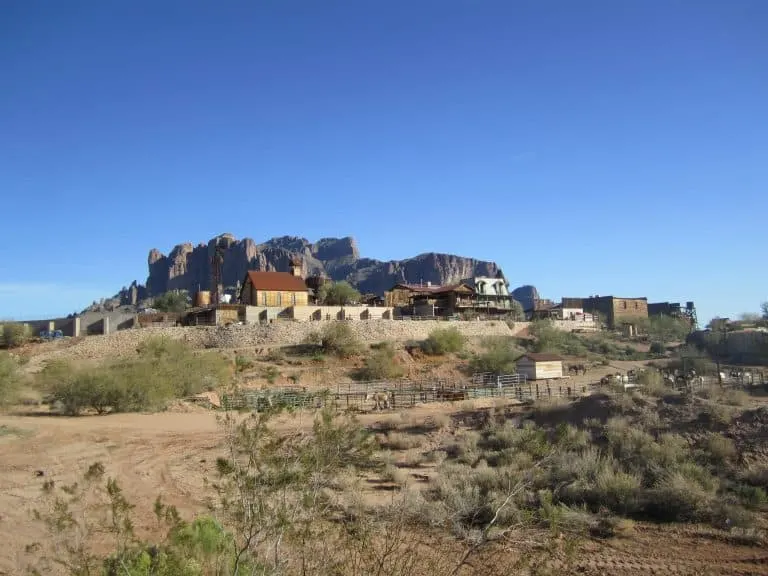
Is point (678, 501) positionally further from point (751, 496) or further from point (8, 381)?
point (8, 381)

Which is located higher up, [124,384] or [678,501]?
[124,384]

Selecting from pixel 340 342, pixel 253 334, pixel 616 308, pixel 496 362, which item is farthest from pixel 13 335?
pixel 616 308

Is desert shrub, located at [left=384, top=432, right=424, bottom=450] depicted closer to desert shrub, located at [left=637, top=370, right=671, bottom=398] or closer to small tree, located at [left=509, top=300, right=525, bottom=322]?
desert shrub, located at [left=637, top=370, right=671, bottom=398]

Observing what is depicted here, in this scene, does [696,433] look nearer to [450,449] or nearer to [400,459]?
[450,449]

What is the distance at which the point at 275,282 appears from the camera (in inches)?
2815

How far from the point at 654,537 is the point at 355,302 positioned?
69997mm

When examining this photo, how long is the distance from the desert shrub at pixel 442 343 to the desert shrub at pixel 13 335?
37.3 metres

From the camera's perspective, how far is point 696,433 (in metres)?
20.5

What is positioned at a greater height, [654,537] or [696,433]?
[696,433]

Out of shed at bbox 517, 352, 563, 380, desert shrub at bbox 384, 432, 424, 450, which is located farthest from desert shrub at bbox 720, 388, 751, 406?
shed at bbox 517, 352, 563, 380

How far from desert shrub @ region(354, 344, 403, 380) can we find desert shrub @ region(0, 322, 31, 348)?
30714 millimetres

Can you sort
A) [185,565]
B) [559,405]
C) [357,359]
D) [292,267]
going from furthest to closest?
[292,267], [357,359], [559,405], [185,565]

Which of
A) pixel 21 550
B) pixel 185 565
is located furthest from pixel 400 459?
pixel 185 565

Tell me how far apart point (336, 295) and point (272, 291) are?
52.6ft
